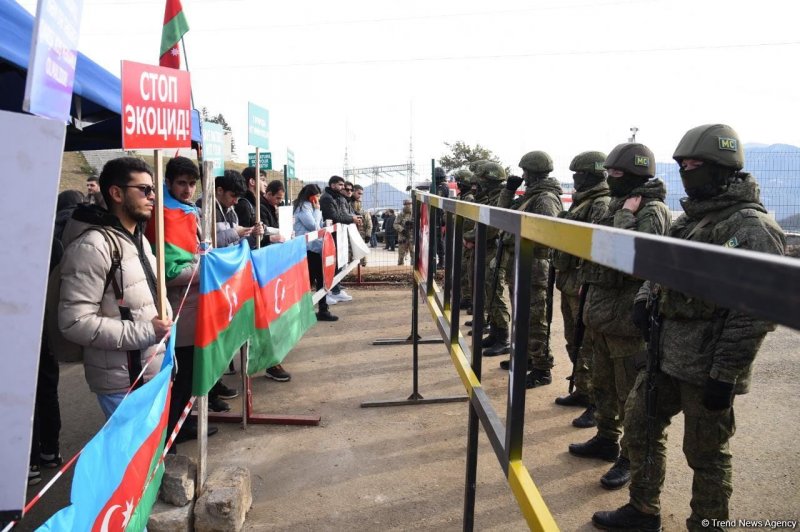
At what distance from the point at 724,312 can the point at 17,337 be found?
2.71 m

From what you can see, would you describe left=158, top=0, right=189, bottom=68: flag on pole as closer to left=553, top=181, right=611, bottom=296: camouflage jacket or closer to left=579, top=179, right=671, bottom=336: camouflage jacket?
left=579, top=179, right=671, bottom=336: camouflage jacket

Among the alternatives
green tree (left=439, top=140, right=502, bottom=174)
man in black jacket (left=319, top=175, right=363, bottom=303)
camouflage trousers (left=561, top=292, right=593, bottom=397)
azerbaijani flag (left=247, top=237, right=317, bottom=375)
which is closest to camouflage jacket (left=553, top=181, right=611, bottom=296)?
camouflage trousers (left=561, top=292, right=593, bottom=397)

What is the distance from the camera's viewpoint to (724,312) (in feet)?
8.41

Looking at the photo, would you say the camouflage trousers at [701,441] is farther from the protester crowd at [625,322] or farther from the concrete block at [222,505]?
the concrete block at [222,505]

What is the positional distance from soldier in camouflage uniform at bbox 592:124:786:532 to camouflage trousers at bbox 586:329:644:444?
0.66m

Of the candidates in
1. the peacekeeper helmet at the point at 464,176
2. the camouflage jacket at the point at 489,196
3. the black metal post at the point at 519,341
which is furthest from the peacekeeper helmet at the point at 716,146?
the peacekeeper helmet at the point at 464,176

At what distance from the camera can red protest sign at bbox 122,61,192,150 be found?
253 cm

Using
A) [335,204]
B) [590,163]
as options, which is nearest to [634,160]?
[590,163]

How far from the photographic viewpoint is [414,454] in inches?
167

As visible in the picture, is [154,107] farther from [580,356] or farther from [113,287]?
[580,356]

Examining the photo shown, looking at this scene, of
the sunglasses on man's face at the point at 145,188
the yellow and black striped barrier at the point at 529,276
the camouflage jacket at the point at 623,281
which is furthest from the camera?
the camouflage jacket at the point at 623,281

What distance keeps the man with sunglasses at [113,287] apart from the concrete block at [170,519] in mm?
663

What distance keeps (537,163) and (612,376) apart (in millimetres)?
2518

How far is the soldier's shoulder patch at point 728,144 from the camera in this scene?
271 centimetres
